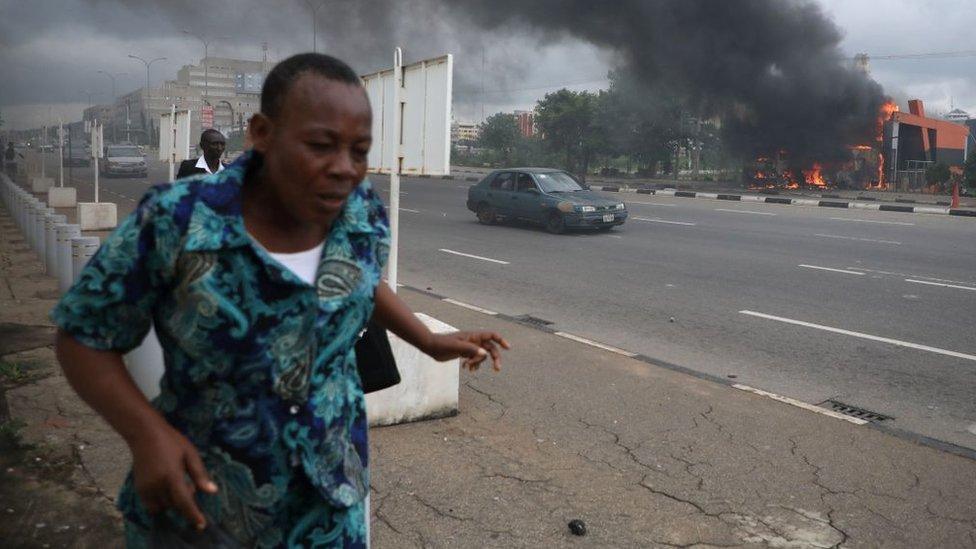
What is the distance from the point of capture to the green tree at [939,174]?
29.5 m

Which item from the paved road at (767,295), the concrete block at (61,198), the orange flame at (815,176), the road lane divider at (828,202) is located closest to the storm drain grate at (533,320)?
the paved road at (767,295)

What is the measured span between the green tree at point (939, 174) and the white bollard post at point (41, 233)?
93.8 ft

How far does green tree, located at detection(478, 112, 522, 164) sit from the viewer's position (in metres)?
52.7

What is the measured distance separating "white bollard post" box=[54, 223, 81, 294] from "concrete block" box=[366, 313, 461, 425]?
4488 millimetres

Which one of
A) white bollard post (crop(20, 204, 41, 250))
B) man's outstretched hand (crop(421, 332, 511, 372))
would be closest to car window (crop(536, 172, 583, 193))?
white bollard post (crop(20, 204, 41, 250))

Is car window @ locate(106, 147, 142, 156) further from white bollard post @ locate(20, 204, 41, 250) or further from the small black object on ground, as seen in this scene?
the small black object on ground

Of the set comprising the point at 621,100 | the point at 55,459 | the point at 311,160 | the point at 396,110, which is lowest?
the point at 55,459

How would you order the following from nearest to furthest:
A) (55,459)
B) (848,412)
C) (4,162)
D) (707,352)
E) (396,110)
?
(55,459) < (396,110) < (848,412) < (707,352) < (4,162)

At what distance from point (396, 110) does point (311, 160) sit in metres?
3.26

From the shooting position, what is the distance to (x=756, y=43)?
33.8 metres

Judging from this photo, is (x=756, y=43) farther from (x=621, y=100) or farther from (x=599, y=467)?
(x=599, y=467)

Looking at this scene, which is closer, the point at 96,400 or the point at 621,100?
the point at 96,400

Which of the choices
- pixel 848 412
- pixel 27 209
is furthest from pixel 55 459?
pixel 27 209

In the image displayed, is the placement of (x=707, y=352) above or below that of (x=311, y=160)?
below
